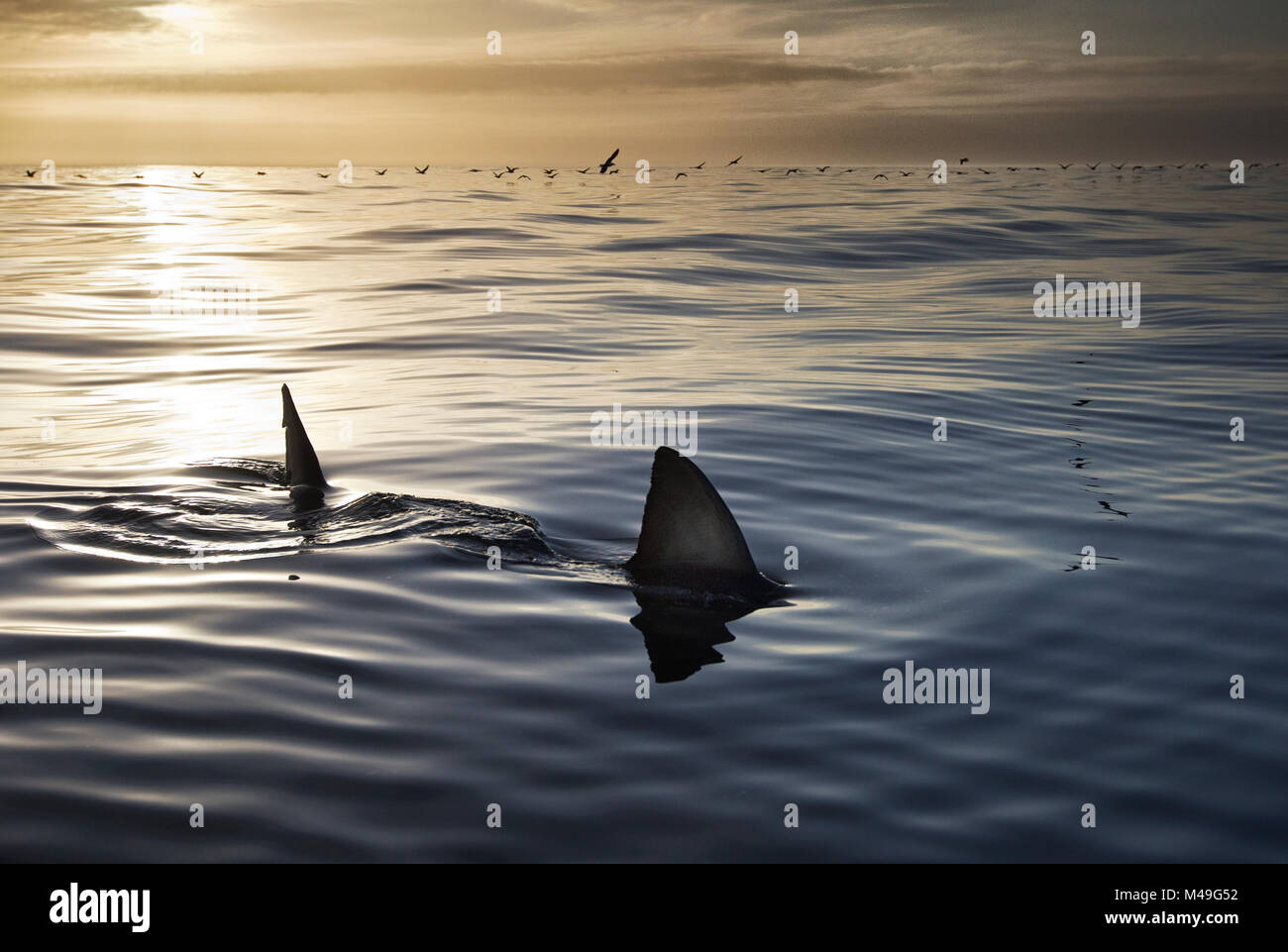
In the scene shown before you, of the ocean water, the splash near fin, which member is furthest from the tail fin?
the splash near fin

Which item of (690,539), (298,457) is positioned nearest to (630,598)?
(690,539)

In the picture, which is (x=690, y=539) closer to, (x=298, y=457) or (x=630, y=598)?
(x=630, y=598)

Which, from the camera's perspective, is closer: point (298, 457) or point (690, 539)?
point (690, 539)

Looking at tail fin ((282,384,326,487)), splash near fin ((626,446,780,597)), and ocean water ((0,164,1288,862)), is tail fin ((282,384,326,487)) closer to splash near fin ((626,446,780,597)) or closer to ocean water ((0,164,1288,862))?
ocean water ((0,164,1288,862))

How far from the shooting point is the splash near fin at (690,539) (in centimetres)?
698

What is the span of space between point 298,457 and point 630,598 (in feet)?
12.1

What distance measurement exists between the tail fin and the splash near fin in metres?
3.21

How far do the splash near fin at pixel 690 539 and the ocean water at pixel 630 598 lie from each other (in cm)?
31

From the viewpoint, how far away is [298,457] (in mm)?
9828

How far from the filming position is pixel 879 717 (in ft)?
19.1

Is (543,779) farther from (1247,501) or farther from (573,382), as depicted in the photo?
(573,382)

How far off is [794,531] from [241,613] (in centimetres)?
415

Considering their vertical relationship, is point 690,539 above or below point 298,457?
below

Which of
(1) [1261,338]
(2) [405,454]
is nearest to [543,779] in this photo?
(2) [405,454]
